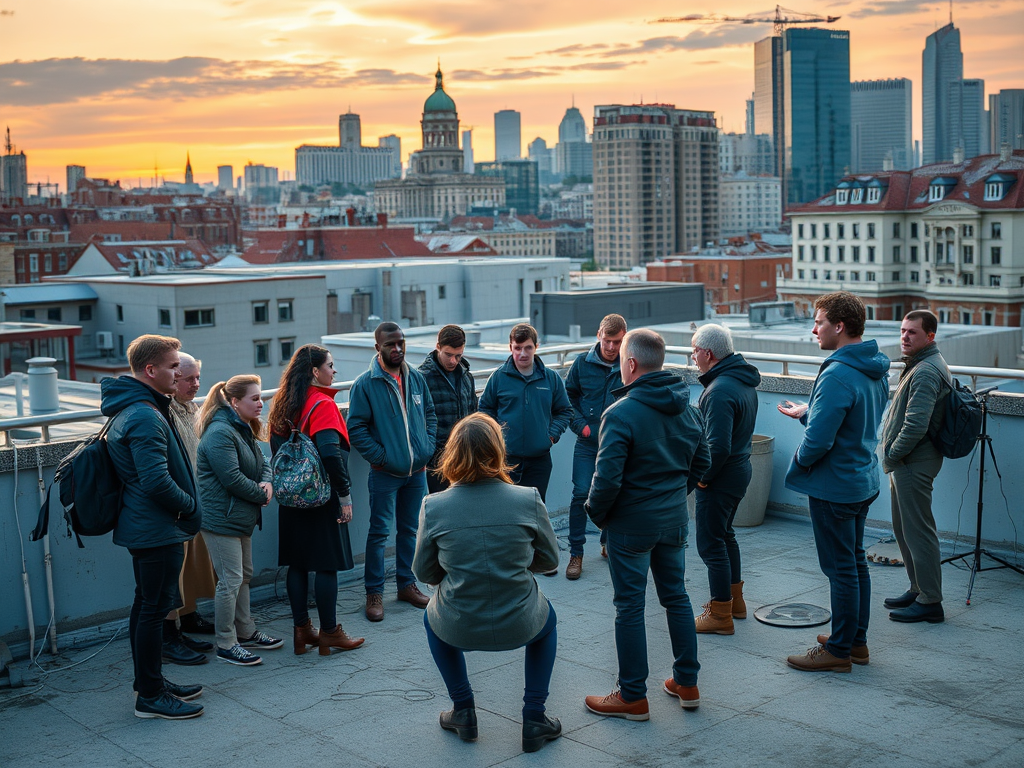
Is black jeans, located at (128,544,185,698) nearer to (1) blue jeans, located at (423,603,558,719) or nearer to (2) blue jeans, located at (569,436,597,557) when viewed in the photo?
(1) blue jeans, located at (423,603,558,719)

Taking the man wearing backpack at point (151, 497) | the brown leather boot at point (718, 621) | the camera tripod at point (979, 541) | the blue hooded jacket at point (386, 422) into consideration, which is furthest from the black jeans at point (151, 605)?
the camera tripod at point (979, 541)

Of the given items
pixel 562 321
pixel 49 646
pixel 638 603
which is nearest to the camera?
pixel 638 603

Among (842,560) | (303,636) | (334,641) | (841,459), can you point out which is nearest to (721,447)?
(841,459)

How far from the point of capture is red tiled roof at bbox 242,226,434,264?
87.0 meters

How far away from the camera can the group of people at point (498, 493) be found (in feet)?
14.5

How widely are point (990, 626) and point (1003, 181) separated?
80.3 meters

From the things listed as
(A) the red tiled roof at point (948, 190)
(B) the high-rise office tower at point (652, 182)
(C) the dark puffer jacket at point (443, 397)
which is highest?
(B) the high-rise office tower at point (652, 182)

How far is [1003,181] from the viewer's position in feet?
254

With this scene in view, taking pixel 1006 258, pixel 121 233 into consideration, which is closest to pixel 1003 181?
pixel 1006 258

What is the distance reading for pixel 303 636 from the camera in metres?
5.98

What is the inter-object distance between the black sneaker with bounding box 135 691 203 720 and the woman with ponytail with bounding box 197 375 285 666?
2.33ft

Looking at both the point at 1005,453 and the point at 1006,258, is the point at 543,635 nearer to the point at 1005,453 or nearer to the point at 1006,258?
the point at 1005,453

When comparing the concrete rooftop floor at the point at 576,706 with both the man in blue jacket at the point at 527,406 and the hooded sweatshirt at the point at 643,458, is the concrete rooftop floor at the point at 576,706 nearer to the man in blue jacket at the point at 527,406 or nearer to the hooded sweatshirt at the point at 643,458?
the hooded sweatshirt at the point at 643,458

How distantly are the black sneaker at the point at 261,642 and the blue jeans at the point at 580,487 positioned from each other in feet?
7.45
